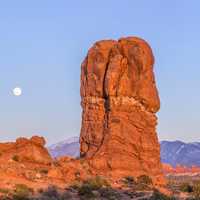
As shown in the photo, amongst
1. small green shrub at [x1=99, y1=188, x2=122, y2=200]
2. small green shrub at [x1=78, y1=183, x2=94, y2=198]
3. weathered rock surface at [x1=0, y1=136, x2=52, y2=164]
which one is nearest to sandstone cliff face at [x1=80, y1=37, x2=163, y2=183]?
weathered rock surface at [x1=0, y1=136, x2=52, y2=164]

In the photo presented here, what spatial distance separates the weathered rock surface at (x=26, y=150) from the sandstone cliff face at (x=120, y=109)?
127 inches

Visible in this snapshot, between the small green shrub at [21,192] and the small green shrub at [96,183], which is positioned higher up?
the small green shrub at [21,192]

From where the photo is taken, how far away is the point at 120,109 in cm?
4278

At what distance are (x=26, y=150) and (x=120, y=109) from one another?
7.55 m

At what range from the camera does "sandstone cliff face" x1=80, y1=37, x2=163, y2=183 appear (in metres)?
41.3

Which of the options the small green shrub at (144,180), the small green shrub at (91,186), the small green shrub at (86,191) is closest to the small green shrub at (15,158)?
Result: the small green shrub at (91,186)

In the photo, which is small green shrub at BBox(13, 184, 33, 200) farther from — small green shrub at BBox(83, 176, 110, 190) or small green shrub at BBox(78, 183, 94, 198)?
small green shrub at BBox(83, 176, 110, 190)

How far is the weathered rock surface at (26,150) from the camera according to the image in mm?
40469

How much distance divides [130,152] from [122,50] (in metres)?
8.11

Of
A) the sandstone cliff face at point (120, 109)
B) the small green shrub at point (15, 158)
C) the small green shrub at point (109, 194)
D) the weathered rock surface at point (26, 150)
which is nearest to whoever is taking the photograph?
the small green shrub at point (109, 194)

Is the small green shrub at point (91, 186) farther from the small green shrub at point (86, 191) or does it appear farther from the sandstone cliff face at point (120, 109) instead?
→ the sandstone cliff face at point (120, 109)

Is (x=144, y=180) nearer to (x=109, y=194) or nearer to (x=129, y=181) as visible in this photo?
(x=129, y=181)

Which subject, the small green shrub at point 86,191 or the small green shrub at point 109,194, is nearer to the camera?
the small green shrub at point 86,191

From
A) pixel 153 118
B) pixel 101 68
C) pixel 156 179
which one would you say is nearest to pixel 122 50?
pixel 101 68
